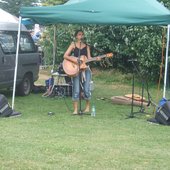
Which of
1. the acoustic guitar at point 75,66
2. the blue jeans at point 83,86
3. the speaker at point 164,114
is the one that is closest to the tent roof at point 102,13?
the acoustic guitar at point 75,66

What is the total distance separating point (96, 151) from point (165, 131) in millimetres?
2043

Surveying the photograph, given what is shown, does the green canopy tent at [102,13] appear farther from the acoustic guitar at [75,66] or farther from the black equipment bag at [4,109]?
the black equipment bag at [4,109]

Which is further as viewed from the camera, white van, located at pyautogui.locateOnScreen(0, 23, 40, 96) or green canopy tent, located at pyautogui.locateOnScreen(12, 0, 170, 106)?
white van, located at pyautogui.locateOnScreen(0, 23, 40, 96)

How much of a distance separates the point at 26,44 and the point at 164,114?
5.23m

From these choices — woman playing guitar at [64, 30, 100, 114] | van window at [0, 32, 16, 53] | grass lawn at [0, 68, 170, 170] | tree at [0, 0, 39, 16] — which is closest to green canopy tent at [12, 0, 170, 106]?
woman playing guitar at [64, 30, 100, 114]

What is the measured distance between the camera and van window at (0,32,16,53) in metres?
12.2

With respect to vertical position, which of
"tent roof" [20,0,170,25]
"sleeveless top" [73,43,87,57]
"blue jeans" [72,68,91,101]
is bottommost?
"blue jeans" [72,68,91,101]

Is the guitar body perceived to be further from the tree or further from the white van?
the tree

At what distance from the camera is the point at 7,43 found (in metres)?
12.4

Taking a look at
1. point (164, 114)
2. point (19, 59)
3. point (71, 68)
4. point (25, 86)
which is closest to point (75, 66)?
point (71, 68)

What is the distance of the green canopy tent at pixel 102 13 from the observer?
378 inches

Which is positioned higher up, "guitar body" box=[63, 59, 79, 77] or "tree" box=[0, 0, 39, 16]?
"tree" box=[0, 0, 39, 16]

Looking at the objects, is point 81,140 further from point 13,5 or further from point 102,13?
point 13,5

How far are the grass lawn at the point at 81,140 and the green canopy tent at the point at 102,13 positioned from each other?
185cm
